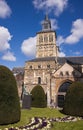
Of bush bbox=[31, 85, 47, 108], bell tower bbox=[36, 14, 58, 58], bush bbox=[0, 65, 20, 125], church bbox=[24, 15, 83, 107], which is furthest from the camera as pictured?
bell tower bbox=[36, 14, 58, 58]

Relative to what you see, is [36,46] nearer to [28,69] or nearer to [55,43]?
[55,43]

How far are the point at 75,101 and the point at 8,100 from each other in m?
8.83

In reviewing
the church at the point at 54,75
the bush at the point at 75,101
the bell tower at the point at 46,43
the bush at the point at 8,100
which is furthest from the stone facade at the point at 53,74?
the bell tower at the point at 46,43

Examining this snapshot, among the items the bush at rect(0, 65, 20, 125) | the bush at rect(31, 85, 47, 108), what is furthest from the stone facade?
the bush at rect(0, 65, 20, 125)

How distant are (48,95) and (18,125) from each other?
25877 mm

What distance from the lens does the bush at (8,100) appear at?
1361cm

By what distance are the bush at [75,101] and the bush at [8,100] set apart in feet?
25.4

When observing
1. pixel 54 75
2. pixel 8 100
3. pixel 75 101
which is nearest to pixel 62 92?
pixel 54 75

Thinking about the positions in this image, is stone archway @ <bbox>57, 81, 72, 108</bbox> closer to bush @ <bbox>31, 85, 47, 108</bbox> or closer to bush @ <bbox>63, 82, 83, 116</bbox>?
bush @ <bbox>31, 85, 47, 108</bbox>

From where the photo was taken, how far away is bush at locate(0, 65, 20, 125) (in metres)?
13.6

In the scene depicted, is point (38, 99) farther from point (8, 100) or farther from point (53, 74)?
point (53, 74)

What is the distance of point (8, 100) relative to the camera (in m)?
14.0

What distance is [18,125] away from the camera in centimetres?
1407

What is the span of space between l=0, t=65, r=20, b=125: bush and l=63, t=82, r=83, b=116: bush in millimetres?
7738
